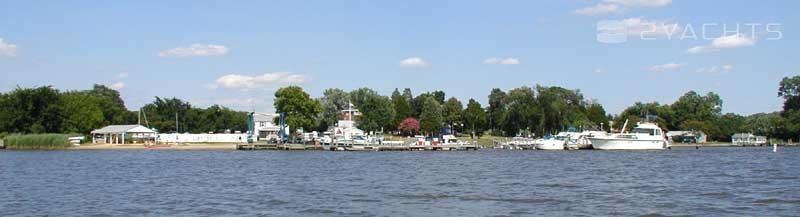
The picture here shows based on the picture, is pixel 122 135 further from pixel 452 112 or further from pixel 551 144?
pixel 452 112

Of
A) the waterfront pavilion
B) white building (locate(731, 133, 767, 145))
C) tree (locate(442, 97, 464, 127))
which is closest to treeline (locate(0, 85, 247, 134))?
the waterfront pavilion

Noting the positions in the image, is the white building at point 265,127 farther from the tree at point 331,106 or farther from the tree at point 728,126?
the tree at point 728,126

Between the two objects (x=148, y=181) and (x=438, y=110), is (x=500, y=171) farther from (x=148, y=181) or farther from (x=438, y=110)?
(x=438, y=110)

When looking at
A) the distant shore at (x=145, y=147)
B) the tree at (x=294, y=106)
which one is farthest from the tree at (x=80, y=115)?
the tree at (x=294, y=106)

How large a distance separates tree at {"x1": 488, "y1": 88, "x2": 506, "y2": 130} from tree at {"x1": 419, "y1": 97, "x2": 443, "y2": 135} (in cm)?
1142

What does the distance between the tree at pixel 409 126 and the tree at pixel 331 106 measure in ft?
37.9

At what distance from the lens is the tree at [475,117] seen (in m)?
148

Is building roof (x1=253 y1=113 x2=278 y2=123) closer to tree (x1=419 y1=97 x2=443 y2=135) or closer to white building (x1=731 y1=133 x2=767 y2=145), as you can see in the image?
tree (x1=419 y1=97 x2=443 y2=135)

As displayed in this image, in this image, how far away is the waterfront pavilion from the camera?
363 feet

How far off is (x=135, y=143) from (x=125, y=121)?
38185 mm

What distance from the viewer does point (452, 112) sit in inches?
5910

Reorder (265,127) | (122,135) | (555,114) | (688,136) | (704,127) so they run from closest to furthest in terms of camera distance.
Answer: (122,135), (265,127), (555,114), (688,136), (704,127)

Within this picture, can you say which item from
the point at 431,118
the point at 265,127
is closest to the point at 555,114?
the point at 431,118

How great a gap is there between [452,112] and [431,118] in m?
7.98
